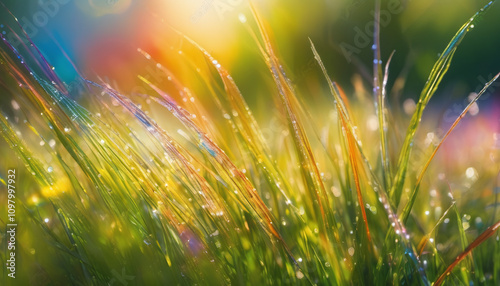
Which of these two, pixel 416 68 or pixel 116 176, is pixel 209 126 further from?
pixel 416 68

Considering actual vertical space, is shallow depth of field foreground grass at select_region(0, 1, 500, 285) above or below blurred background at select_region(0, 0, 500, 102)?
below

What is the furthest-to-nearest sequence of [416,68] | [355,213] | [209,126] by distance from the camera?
[416,68] < [209,126] < [355,213]

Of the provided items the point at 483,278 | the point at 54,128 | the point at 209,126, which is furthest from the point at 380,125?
the point at 54,128

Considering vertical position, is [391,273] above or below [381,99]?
below

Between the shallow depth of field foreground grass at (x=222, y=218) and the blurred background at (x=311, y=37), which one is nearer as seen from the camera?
the shallow depth of field foreground grass at (x=222, y=218)

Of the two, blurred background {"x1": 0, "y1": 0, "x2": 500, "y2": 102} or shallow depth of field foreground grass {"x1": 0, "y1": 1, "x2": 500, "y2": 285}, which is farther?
blurred background {"x1": 0, "y1": 0, "x2": 500, "y2": 102}

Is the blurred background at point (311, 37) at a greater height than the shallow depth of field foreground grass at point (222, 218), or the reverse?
the blurred background at point (311, 37)

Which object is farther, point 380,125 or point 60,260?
point 60,260

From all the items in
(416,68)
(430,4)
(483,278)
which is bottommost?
(483,278)

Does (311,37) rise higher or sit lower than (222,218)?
higher

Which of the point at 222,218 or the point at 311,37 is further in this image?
the point at 311,37


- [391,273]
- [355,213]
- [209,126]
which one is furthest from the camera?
[209,126]
